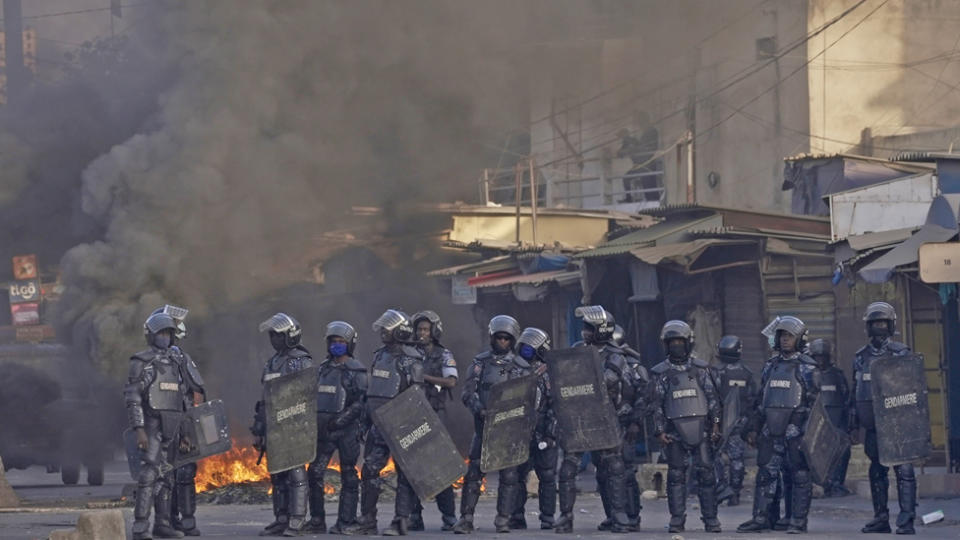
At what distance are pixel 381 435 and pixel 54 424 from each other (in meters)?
12.9

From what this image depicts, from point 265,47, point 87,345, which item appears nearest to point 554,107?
point 265,47

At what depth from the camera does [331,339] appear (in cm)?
1394

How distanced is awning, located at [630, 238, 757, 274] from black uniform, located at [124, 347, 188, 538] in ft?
30.1

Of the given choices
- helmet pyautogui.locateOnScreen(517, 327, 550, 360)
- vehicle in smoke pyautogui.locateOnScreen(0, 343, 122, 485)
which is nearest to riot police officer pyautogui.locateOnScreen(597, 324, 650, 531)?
helmet pyautogui.locateOnScreen(517, 327, 550, 360)

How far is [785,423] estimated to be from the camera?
1378 centimetres

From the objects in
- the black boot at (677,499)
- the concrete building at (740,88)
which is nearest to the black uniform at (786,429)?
the black boot at (677,499)

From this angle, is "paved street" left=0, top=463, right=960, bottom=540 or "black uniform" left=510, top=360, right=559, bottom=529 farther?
"black uniform" left=510, top=360, right=559, bottom=529

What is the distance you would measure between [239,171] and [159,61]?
3.53 metres

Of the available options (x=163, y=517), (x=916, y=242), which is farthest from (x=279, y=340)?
(x=916, y=242)

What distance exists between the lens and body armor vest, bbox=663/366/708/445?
45.3ft

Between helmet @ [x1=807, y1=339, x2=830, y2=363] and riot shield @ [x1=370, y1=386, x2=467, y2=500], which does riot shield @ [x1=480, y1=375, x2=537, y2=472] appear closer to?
riot shield @ [x1=370, y1=386, x2=467, y2=500]

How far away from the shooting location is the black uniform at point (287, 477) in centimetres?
1351

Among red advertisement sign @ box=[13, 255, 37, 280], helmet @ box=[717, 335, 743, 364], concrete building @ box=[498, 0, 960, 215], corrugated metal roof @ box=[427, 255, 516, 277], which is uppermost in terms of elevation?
concrete building @ box=[498, 0, 960, 215]

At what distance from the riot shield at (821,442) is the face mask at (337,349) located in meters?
3.97
